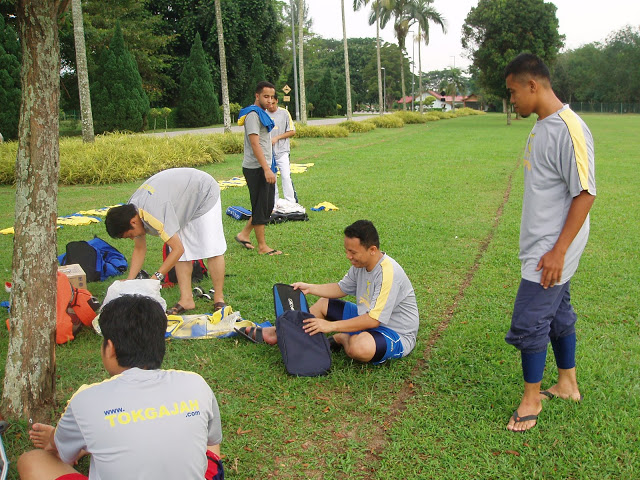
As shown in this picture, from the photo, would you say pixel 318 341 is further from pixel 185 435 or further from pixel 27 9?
pixel 27 9

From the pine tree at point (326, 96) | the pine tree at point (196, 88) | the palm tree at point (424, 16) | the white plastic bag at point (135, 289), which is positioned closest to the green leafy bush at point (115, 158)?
the white plastic bag at point (135, 289)

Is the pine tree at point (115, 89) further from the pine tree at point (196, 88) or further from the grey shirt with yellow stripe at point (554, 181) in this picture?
the grey shirt with yellow stripe at point (554, 181)

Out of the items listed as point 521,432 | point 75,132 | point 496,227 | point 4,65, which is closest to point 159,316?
point 521,432

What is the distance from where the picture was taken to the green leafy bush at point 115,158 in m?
12.1

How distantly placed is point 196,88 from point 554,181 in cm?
3260

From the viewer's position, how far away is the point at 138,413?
207 cm

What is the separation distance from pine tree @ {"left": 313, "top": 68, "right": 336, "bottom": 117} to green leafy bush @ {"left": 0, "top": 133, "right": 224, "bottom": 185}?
37371 mm

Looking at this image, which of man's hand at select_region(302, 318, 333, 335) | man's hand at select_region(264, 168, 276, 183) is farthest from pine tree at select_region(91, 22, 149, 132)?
man's hand at select_region(302, 318, 333, 335)

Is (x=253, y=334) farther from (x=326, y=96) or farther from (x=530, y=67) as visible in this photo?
(x=326, y=96)

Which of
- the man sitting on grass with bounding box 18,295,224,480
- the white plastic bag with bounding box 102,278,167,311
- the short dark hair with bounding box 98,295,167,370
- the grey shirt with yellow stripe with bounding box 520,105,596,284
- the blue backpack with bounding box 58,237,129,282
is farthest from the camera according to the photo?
the blue backpack with bounding box 58,237,129,282

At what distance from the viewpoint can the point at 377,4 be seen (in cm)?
3719

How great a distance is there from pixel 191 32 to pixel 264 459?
37178mm

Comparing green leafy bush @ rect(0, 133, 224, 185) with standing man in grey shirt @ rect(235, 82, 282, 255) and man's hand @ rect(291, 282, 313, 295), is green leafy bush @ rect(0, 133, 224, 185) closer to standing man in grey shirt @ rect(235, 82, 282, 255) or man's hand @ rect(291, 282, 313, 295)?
standing man in grey shirt @ rect(235, 82, 282, 255)

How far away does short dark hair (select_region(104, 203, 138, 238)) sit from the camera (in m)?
4.11
